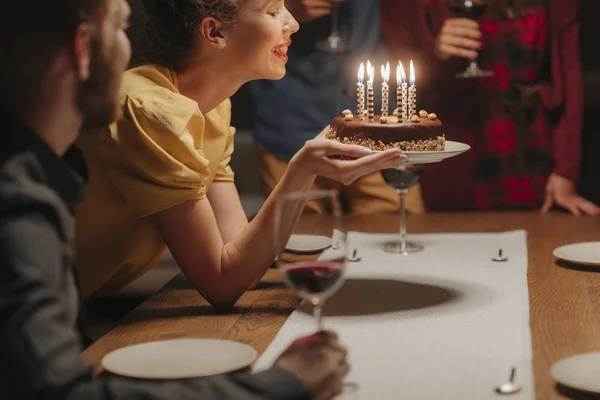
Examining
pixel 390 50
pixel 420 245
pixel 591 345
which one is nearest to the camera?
pixel 591 345

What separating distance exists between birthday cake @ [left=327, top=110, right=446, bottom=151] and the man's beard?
0.91m

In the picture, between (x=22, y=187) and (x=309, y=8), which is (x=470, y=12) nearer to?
(x=309, y=8)

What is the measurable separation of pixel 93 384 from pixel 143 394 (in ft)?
0.20

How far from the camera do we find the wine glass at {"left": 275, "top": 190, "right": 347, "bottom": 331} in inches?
50.3

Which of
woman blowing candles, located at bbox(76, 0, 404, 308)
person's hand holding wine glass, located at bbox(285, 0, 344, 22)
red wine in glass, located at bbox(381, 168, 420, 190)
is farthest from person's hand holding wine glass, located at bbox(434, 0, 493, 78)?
woman blowing candles, located at bbox(76, 0, 404, 308)

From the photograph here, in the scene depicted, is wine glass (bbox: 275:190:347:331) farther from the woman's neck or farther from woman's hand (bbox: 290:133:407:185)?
the woman's neck

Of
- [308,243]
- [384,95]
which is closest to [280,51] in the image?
[384,95]

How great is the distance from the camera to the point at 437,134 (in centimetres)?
214

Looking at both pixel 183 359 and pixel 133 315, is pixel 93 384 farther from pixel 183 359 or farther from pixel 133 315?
pixel 133 315

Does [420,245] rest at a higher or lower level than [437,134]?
lower

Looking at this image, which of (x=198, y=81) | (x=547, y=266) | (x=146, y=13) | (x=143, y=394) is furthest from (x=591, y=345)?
(x=146, y=13)

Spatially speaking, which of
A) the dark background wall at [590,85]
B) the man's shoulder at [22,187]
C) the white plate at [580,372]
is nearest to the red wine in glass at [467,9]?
the dark background wall at [590,85]

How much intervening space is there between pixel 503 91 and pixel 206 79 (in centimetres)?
184

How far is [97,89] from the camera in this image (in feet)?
4.04
